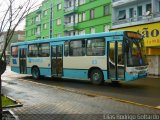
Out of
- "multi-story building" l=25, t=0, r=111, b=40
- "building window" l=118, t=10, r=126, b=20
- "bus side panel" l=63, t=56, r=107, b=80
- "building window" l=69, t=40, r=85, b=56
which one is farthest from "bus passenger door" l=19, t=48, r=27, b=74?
"building window" l=118, t=10, r=126, b=20

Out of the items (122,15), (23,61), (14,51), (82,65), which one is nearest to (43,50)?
(23,61)

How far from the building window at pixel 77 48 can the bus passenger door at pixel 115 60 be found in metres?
2.15

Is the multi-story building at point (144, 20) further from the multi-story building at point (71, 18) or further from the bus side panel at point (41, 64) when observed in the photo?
the bus side panel at point (41, 64)

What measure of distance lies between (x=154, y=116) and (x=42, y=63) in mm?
13357

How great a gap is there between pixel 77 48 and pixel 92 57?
1475 mm

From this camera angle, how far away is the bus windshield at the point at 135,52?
586 inches

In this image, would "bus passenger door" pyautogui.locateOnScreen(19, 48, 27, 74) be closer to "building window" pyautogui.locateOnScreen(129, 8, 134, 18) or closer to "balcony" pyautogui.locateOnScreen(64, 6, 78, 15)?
"building window" pyautogui.locateOnScreen(129, 8, 134, 18)

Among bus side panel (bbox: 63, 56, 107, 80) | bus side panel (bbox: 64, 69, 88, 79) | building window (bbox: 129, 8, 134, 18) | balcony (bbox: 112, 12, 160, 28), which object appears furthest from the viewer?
building window (bbox: 129, 8, 134, 18)

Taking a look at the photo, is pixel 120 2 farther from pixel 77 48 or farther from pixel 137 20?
pixel 77 48

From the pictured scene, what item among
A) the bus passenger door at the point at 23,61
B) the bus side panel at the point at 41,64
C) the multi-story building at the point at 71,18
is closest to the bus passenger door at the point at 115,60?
the bus side panel at the point at 41,64

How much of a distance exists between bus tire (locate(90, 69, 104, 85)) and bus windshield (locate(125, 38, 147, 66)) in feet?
6.93

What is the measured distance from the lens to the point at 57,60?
19.2 metres

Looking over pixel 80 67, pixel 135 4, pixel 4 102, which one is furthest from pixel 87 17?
pixel 4 102

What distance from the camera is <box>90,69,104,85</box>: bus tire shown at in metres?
16.2
